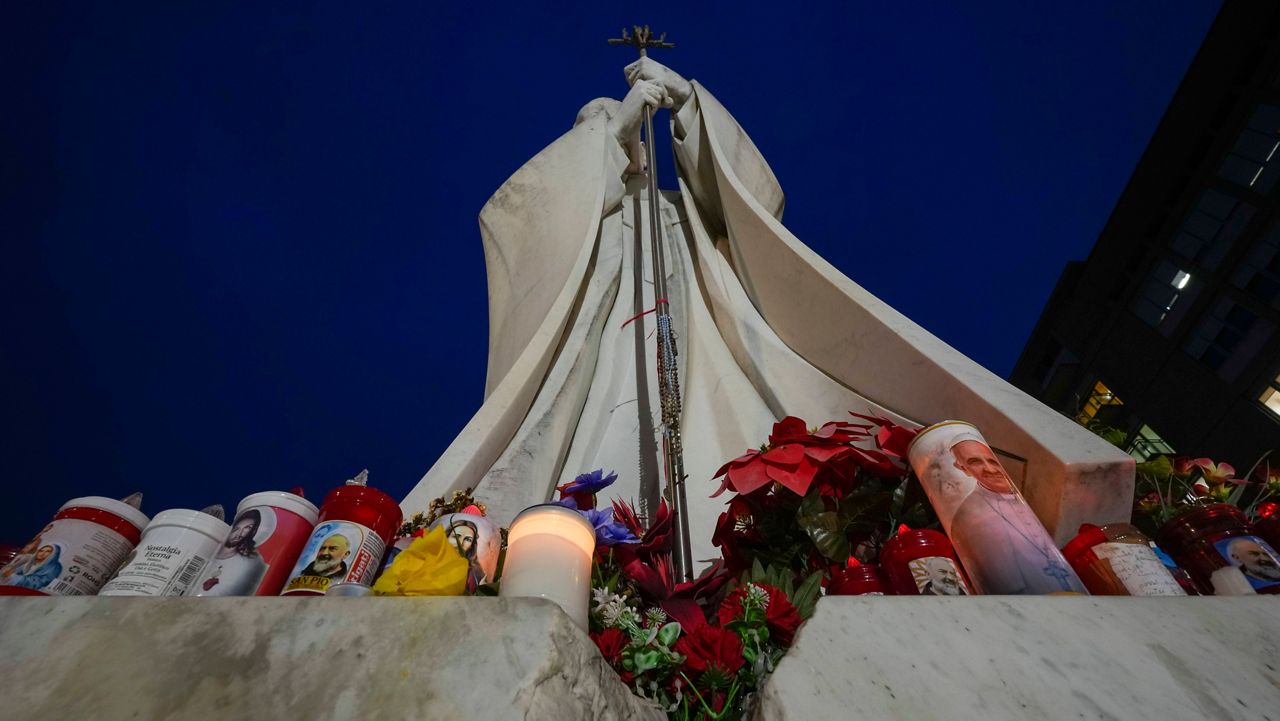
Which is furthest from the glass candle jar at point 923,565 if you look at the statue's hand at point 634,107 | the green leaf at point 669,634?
the statue's hand at point 634,107

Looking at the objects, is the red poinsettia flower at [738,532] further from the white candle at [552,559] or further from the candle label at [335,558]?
the candle label at [335,558]

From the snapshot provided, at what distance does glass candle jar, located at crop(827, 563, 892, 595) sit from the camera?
891mm

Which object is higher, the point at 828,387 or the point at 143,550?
the point at 828,387

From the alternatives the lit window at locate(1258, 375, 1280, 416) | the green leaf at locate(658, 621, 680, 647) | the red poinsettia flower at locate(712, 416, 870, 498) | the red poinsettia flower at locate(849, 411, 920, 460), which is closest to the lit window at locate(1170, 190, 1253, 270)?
the lit window at locate(1258, 375, 1280, 416)

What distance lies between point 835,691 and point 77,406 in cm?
2464

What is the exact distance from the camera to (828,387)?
1.77 meters

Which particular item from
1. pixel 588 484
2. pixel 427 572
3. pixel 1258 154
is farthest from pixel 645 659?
pixel 1258 154

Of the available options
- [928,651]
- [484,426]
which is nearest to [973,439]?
[928,651]

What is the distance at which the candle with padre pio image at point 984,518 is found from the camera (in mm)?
781

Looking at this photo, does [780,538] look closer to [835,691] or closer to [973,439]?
[973,439]

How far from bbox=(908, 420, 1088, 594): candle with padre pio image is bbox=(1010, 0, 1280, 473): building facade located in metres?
8.47

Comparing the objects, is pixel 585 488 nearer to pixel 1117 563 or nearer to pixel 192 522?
pixel 192 522

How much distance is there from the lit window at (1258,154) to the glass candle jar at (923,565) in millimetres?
10726

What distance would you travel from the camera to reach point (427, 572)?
67 centimetres
